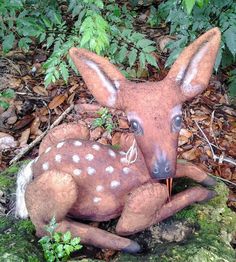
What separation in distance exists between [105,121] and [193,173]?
1.42 metres

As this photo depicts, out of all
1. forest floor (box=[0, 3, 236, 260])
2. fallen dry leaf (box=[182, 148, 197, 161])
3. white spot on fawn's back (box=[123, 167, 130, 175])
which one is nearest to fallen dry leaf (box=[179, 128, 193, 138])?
forest floor (box=[0, 3, 236, 260])

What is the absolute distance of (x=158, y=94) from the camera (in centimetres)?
213

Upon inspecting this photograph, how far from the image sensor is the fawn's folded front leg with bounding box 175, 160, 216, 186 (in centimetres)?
257

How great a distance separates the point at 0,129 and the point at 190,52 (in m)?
2.31

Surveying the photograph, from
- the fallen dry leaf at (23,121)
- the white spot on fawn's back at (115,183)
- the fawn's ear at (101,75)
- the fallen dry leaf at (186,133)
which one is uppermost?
the fawn's ear at (101,75)

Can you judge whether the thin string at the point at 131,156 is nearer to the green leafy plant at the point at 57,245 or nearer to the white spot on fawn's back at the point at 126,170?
the white spot on fawn's back at the point at 126,170

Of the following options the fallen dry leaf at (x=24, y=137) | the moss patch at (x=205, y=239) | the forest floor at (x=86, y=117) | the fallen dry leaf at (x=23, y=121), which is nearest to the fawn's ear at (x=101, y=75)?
the moss patch at (x=205, y=239)

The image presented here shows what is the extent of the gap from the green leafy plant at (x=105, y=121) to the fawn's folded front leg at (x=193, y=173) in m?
1.26

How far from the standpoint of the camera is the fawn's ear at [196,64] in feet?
7.09

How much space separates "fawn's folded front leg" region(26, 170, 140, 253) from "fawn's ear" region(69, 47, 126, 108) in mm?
404

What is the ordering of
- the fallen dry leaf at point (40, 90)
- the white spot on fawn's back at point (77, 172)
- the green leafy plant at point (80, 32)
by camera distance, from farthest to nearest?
the fallen dry leaf at point (40, 90) → the green leafy plant at point (80, 32) → the white spot on fawn's back at point (77, 172)

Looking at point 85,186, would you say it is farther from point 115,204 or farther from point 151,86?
point 151,86

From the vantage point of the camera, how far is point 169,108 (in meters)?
2.12

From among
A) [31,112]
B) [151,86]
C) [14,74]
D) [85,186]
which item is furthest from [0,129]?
[151,86]
